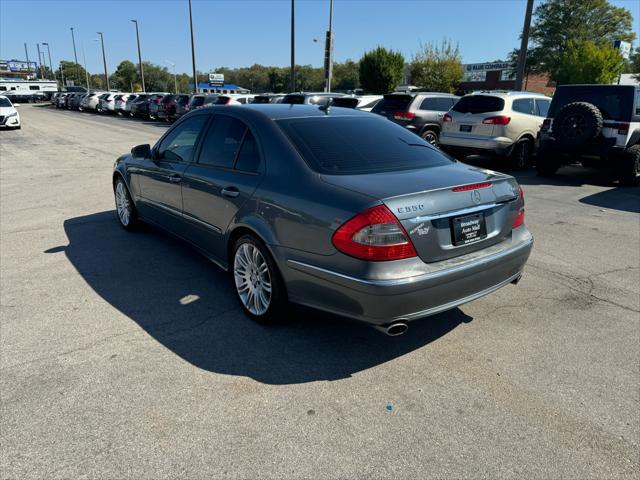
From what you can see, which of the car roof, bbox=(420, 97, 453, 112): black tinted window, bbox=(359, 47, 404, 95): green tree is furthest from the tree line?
the car roof

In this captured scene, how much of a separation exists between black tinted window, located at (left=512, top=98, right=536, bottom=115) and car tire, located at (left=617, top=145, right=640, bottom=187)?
2.68 metres

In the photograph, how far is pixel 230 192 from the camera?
12.4 feet

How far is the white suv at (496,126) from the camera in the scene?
10906 mm

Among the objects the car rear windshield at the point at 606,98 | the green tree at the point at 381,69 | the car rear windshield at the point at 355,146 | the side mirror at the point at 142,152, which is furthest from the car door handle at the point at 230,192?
the green tree at the point at 381,69

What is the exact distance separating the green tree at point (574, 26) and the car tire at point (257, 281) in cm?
7082

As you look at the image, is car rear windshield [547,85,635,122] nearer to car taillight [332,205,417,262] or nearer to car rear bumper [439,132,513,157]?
car rear bumper [439,132,513,157]

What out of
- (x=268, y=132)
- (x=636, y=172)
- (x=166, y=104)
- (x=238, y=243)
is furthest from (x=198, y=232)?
(x=166, y=104)

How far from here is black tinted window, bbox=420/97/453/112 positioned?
43.9 feet

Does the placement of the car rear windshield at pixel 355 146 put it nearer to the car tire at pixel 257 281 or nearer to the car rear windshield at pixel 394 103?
the car tire at pixel 257 281

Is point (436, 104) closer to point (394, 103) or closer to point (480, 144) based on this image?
point (394, 103)

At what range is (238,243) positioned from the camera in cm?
378

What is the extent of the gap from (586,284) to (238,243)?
10.9ft

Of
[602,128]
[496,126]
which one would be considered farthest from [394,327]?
[496,126]

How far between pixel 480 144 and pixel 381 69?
39486 mm
